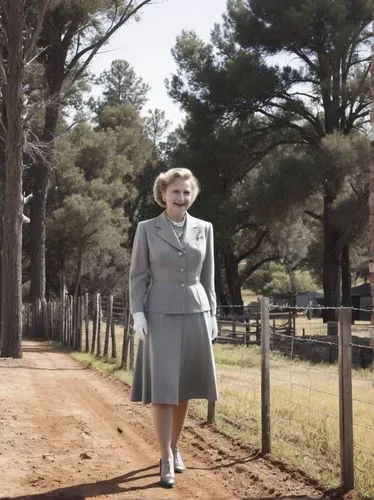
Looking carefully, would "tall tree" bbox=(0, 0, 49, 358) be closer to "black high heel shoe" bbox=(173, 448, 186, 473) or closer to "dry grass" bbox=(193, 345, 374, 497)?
"dry grass" bbox=(193, 345, 374, 497)

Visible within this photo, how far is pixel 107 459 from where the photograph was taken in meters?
5.46

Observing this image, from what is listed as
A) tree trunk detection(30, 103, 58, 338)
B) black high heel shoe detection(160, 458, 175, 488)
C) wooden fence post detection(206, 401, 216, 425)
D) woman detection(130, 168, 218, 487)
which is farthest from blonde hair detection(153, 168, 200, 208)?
tree trunk detection(30, 103, 58, 338)

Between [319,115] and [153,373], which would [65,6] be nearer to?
[319,115]

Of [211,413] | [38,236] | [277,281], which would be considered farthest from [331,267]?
[277,281]

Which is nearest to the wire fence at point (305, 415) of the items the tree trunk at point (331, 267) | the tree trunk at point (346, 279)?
the tree trunk at point (331, 267)

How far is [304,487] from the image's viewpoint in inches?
187

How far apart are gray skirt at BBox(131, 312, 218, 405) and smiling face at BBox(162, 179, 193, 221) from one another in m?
0.67

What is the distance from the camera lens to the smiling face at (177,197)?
15.8 ft

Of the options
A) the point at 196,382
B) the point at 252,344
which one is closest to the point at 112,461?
the point at 196,382

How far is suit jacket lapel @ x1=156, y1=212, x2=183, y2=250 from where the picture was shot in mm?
4773

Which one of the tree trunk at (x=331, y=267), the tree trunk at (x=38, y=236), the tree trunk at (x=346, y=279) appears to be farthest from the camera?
the tree trunk at (x=346, y=279)

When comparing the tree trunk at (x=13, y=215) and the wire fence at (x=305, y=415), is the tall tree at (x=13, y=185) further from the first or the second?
the wire fence at (x=305, y=415)

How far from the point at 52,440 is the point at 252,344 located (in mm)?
17703

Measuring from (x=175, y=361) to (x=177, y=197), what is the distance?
1.04 metres
